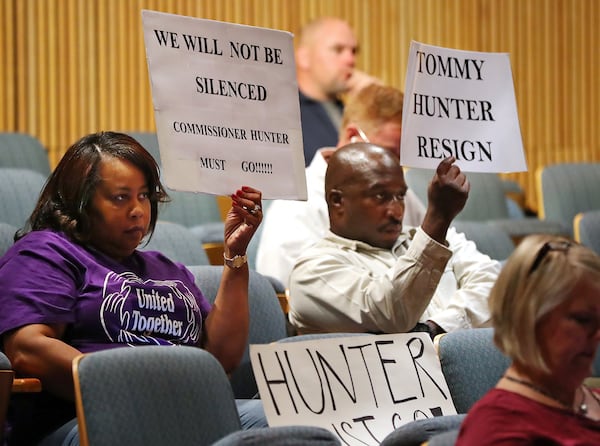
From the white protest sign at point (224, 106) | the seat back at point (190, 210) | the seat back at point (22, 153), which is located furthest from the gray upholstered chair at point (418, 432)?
the seat back at point (22, 153)

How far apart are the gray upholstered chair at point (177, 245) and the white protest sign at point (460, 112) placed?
3.65 feet

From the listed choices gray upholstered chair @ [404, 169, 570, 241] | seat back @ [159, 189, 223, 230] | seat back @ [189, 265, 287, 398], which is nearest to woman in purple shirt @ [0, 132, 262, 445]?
seat back @ [189, 265, 287, 398]

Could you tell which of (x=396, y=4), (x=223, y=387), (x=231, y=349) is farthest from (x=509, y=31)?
(x=223, y=387)

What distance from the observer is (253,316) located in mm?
3283

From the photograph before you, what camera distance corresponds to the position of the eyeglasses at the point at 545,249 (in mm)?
1910

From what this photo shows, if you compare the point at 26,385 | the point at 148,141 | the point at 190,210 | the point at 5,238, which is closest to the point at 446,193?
the point at 26,385

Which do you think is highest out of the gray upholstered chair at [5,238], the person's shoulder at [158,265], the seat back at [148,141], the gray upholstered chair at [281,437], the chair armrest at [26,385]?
the seat back at [148,141]

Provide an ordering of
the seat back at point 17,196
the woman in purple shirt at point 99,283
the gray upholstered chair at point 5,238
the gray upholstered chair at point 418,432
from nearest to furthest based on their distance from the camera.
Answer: the gray upholstered chair at point 418,432, the woman in purple shirt at point 99,283, the gray upholstered chair at point 5,238, the seat back at point 17,196

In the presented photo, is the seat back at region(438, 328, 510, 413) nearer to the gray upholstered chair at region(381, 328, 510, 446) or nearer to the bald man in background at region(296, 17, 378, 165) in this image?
the gray upholstered chair at region(381, 328, 510, 446)

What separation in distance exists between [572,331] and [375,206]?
1435mm

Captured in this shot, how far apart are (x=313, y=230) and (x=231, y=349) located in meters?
1.15

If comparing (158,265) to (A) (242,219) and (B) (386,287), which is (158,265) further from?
(B) (386,287)

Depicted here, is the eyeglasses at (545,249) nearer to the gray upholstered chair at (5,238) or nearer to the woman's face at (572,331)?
the woman's face at (572,331)

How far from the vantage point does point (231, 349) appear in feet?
9.66
